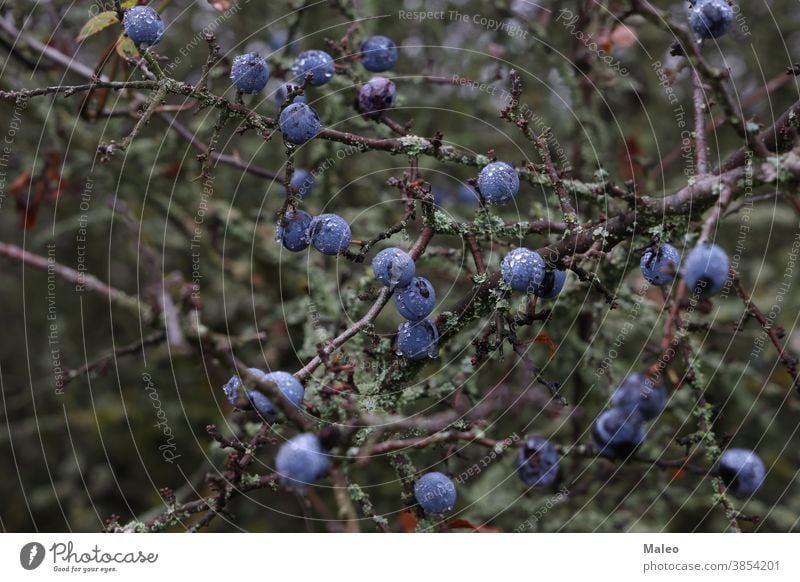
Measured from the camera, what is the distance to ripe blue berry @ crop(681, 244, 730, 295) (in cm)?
98

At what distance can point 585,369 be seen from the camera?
1756 millimetres

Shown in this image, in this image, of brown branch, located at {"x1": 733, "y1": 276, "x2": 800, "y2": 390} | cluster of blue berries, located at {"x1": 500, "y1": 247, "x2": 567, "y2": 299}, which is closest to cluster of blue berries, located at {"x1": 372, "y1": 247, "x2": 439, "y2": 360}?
cluster of blue berries, located at {"x1": 500, "y1": 247, "x2": 567, "y2": 299}

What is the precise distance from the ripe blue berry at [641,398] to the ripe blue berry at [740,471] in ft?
0.49

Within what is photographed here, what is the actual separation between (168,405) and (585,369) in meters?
1.41

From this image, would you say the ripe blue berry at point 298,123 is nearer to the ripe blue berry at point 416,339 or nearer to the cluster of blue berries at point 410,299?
the cluster of blue berries at point 410,299

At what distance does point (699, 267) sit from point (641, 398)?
0.48 m

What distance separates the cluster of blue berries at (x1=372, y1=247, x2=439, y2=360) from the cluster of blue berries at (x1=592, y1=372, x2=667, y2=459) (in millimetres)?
495

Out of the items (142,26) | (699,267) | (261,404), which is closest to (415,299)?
(261,404)

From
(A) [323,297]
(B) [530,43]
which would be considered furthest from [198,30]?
(A) [323,297]

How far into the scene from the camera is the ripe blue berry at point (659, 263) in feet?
3.40

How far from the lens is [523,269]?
1000 millimetres

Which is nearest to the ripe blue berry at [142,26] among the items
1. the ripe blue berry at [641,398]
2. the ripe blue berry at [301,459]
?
the ripe blue berry at [301,459]
